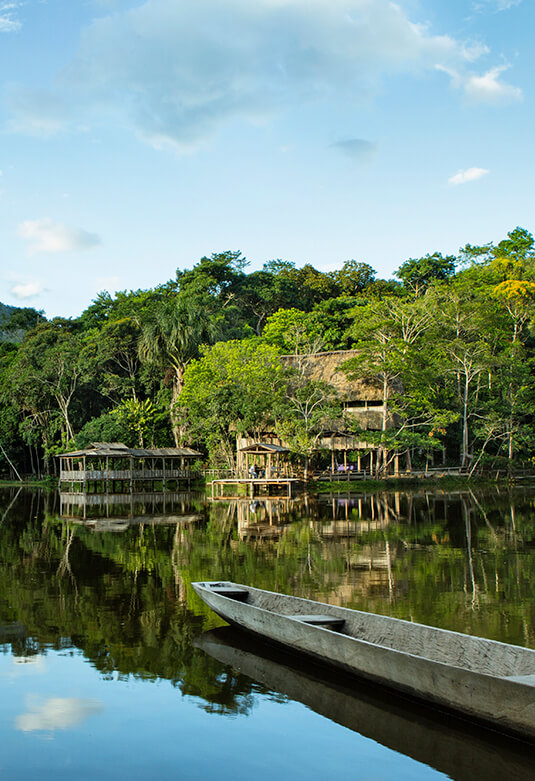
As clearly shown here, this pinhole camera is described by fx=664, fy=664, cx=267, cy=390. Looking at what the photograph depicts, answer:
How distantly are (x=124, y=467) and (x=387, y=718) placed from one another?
38.8 metres

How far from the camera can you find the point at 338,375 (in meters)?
41.5

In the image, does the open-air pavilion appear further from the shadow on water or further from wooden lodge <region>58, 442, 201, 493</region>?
the shadow on water

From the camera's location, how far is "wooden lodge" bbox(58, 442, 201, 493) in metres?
36.0

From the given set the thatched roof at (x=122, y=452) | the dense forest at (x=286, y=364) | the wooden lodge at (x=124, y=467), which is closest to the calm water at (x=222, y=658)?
the thatched roof at (x=122, y=452)

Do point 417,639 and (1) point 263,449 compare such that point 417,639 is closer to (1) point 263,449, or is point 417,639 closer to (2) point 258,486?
(1) point 263,449

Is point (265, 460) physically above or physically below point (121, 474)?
above

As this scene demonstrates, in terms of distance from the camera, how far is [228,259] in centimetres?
6116

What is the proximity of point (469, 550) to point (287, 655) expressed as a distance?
8354mm

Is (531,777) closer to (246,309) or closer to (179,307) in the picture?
(179,307)

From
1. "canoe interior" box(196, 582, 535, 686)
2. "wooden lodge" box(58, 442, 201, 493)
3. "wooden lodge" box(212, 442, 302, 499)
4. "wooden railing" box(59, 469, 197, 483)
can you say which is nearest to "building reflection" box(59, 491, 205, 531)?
"wooden railing" box(59, 469, 197, 483)

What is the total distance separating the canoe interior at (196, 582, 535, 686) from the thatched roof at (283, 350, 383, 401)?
29078 millimetres

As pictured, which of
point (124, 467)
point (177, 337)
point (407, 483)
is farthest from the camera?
point (177, 337)

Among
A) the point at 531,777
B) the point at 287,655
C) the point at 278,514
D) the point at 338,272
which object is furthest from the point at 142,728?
the point at 338,272

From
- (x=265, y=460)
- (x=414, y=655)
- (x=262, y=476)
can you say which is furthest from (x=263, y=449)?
(x=414, y=655)
